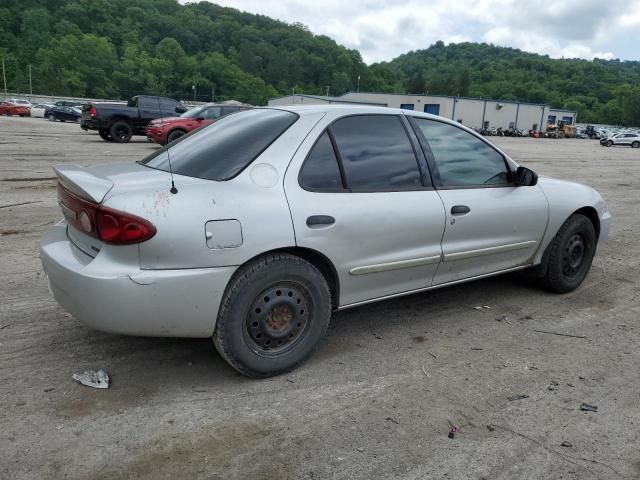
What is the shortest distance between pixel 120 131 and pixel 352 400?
A: 17.6m

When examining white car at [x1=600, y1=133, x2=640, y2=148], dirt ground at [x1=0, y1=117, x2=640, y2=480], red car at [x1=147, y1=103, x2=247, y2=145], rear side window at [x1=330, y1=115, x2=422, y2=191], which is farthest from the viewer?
white car at [x1=600, y1=133, x2=640, y2=148]

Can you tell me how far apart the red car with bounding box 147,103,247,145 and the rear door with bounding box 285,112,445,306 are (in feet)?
40.0

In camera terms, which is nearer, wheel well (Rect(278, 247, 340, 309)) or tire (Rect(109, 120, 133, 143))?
wheel well (Rect(278, 247, 340, 309))

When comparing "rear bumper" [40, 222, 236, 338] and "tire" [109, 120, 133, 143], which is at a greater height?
"tire" [109, 120, 133, 143]

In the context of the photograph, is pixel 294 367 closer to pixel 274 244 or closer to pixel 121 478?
pixel 274 244

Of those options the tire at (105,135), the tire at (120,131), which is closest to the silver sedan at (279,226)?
the tire at (120,131)

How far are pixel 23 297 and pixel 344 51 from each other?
146m

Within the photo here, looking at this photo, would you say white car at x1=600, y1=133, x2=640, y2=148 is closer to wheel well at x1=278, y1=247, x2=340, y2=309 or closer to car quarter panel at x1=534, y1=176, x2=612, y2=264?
car quarter panel at x1=534, y1=176, x2=612, y2=264

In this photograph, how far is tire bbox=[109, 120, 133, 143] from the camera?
59.3 feet

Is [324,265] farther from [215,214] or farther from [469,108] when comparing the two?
[469,108]

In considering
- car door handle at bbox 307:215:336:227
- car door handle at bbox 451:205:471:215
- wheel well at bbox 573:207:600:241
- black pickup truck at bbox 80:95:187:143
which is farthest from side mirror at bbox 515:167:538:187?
black pickup truck at bbox 80:95:187:143

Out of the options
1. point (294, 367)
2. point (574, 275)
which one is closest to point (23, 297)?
point (294, 367)

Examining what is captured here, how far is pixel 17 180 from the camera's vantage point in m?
9.64

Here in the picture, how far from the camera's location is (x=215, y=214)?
276 centimetres
